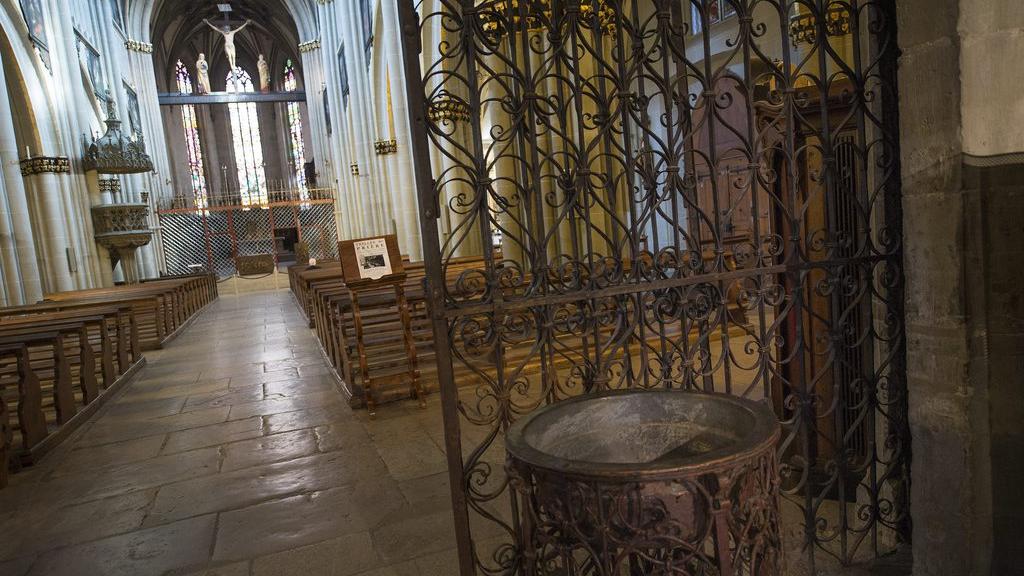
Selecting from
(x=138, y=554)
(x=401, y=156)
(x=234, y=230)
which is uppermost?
(x=401, y=156)

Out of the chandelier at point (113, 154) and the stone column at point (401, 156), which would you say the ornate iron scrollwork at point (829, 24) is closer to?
the stone column at point (401, 156)

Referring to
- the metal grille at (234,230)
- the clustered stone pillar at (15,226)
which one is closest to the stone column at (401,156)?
the clustered stone pillar at (15,226)

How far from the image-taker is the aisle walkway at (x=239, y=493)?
269 cm

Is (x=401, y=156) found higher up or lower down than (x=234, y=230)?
higher up

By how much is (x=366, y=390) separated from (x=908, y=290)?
357cm

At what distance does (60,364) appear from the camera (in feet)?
15.1

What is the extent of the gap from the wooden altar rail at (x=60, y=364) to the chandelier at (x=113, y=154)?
16.7 ft

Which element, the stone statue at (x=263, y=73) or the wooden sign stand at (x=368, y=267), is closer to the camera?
the wooden sign stand at (x=368, y=267)

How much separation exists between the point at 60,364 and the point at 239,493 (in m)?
2.31

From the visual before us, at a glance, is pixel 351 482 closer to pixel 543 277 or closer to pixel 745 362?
pixel 543 277

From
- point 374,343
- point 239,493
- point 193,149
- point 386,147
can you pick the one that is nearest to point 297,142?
point 193,149

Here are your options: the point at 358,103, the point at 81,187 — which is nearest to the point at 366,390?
the point at 81,187

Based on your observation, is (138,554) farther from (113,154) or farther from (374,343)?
(113,154)

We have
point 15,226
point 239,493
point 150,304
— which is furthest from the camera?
point 15,226
